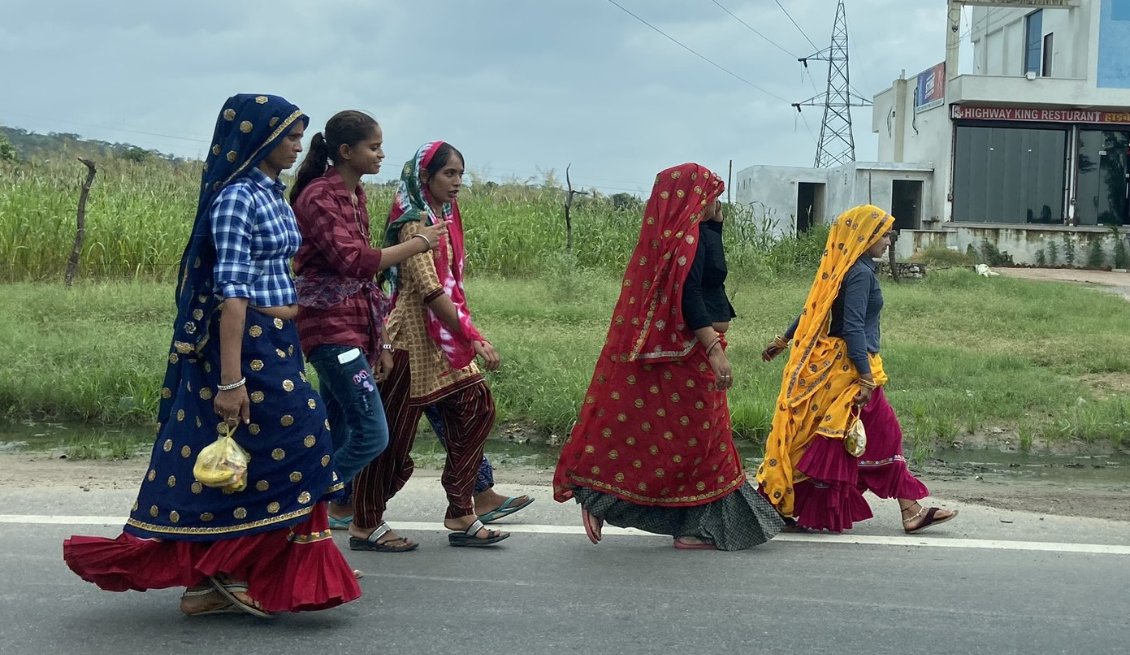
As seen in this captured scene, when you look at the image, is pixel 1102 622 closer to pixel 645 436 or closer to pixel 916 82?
pixel 645 436

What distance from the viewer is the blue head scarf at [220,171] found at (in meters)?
3.63

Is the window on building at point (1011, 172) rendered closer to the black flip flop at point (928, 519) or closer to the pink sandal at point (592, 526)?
the black flip flop at point (928, 519)

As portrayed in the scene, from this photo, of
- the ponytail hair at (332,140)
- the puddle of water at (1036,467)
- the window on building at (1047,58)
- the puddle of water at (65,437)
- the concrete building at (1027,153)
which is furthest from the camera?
the window on building at (1047,58)

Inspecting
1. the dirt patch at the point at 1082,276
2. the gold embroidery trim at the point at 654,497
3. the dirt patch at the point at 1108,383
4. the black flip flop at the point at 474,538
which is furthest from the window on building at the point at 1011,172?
the black flip flop at the point at 474,538

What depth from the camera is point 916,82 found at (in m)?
27.6

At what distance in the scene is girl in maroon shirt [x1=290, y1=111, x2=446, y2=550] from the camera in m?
4.31

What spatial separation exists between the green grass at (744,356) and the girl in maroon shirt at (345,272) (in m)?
3.45

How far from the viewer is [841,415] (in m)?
5.12

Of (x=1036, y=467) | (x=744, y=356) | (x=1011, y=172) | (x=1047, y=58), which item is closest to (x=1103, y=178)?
(x=1011, y=172)

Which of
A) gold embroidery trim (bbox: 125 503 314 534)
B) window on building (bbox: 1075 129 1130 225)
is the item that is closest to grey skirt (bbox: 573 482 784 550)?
gold embroidery trim (bbox: 125 503 314 534)

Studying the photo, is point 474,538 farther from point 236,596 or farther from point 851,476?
point 851,476

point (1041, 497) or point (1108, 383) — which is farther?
point (1108, 383)

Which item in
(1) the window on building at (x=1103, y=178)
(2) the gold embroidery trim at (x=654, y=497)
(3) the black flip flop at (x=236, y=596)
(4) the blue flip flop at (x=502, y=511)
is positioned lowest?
(4) the blue flip flop at (x=502, y=511)

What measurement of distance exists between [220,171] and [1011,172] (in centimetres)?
2402
